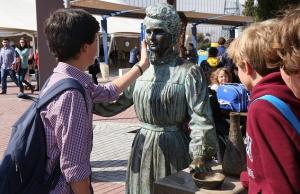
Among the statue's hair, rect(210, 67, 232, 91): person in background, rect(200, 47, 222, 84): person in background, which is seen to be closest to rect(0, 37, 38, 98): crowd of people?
rect(200, 47, 222, 84): person in background

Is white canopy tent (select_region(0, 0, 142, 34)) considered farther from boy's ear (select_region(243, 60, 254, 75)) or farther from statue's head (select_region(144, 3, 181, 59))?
boy's ear (select_region(243, 60, 254, 75))

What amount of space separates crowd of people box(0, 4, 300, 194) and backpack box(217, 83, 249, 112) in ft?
12.4

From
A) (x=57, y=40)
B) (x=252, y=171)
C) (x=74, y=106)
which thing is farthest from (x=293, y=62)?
(x=57, y=40)

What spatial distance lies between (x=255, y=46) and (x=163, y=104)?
734 millimetres

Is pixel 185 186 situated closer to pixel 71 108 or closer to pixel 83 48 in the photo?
pixel 71 108

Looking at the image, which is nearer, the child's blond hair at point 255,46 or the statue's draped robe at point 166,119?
the child's blond hair at point 255,46

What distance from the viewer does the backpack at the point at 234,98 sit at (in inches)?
235

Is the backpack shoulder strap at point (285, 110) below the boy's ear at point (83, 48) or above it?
below

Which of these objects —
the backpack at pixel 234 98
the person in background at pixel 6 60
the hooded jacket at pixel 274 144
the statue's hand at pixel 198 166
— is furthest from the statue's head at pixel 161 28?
the person in background at pixel 6 60

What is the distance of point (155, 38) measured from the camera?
86.4 inches

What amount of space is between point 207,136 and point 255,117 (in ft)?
2.26

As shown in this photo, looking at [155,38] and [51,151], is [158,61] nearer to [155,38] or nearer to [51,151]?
[155,38]

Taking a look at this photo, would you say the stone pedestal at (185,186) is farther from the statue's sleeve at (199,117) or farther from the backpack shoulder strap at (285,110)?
the backpack shoulder strap at (285,110)

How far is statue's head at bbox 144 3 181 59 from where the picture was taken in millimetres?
2176
